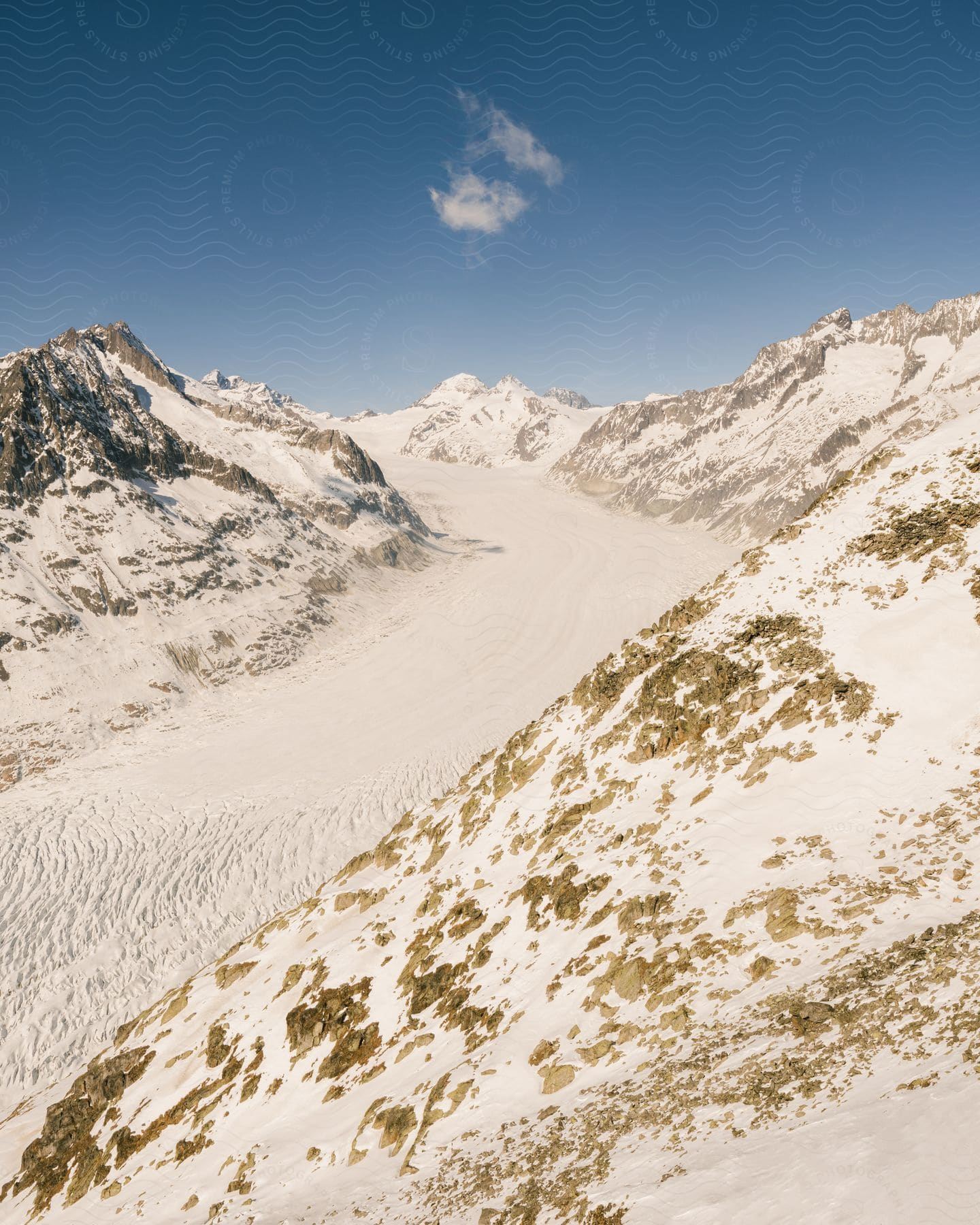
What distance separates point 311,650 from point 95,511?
1215 inches

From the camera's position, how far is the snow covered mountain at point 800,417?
11500 cm

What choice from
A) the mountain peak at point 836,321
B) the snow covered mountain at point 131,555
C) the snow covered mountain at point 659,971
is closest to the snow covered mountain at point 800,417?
the mountain peak at point 836,321

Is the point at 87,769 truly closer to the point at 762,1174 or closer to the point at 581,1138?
the point at 581,1138

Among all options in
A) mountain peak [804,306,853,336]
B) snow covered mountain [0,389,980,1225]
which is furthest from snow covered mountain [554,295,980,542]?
snow covered mountain [0,389,980,1225]

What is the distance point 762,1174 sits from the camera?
315 inches

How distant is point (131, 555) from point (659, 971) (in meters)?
77.1

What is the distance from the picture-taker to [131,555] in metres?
74.1

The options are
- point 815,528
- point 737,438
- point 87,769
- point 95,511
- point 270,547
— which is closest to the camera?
point 815,528

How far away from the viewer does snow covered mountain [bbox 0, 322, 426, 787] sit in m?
60.2

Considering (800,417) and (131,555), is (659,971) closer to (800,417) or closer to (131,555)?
(131,555)

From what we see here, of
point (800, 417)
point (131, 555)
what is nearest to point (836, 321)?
point (800, 417)

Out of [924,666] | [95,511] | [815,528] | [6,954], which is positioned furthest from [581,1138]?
[95,511]

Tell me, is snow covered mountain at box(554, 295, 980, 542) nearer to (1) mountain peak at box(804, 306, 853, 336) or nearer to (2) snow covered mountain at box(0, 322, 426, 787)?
(1) mountain peak at box(804, 306, 853, 336)

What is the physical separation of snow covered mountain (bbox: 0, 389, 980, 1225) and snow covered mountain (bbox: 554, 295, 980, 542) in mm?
86693
